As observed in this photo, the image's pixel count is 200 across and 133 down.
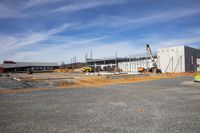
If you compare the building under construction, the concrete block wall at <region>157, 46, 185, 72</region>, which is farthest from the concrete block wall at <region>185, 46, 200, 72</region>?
the concrete block wall at <region>157, 46, 185, 72</region>

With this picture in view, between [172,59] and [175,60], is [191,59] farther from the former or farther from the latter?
[172,59]

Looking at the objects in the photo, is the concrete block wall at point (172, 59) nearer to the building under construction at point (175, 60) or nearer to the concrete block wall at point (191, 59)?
the building under construction at point (175, 60)

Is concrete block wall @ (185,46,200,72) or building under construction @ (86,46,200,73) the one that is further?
concrete block wall @ (185,46,200,72)

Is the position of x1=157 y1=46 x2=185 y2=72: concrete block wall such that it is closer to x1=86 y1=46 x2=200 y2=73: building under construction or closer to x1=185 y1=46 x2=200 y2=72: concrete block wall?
x1=86 y1=46 x2=200 y2=73: building under construction

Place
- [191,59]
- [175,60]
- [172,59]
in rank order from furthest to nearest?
[191,59] < [172,59] < [175,60]

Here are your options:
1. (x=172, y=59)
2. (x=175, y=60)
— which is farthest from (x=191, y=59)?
(x=172, y=59)

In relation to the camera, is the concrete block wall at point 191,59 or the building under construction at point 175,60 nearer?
the building under construction at point 175,60

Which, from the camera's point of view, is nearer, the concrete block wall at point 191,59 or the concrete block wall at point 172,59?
the concrete block wall at point 172,59

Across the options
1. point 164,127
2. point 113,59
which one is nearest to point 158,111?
point 164,127

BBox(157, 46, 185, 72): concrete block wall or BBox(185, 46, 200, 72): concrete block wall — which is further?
BBox(185, 46, 200, 72): concrete block wall

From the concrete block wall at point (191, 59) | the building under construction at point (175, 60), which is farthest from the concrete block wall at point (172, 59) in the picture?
the concrete block wall at point (191, 59)

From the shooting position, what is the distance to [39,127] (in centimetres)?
612

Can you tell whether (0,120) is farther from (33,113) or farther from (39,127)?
(39,127)

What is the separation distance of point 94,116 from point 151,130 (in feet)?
8.32
